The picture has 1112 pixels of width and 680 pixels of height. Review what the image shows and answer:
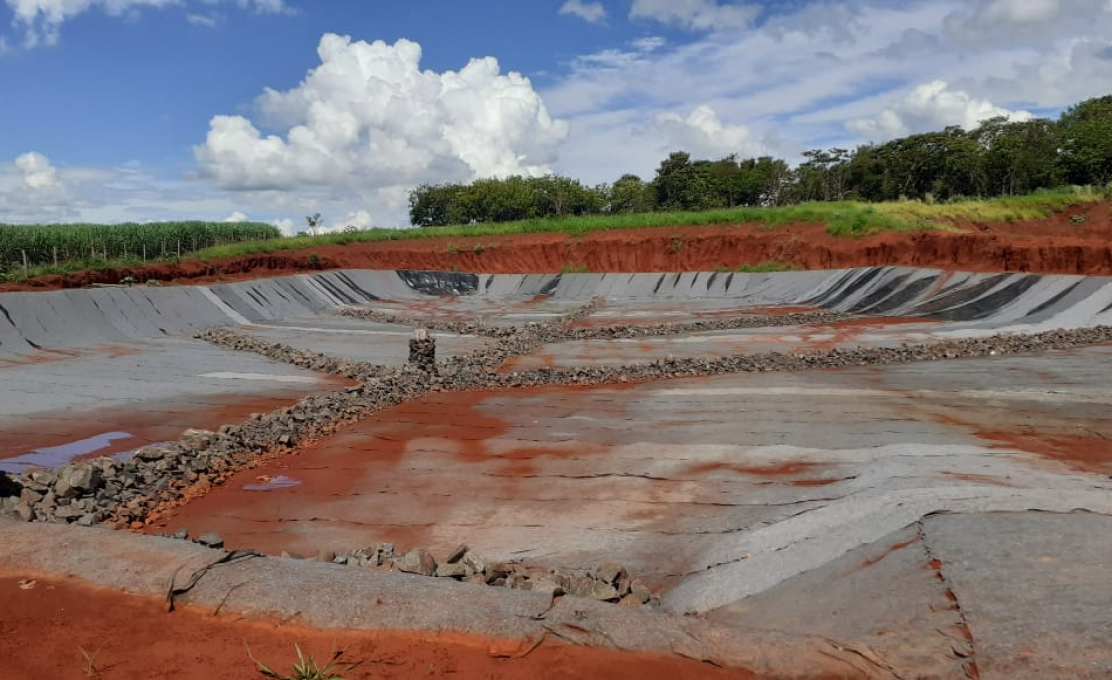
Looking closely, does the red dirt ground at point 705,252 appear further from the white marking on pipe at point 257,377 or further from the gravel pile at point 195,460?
the gravel pile at point 195,460

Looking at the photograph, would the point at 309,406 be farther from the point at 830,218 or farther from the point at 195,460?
the point at 830,218

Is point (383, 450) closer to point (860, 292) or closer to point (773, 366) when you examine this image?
point (773, 366)

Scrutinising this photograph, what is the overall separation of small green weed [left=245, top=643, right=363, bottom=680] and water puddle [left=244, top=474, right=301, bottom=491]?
4683 mm

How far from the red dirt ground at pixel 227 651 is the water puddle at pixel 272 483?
378cm

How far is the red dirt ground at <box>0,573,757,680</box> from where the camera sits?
3746 mm

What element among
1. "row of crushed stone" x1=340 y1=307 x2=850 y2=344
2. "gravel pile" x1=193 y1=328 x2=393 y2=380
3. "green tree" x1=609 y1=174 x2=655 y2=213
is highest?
"green tree" x1=609 y1=174 x2=655 y2=213

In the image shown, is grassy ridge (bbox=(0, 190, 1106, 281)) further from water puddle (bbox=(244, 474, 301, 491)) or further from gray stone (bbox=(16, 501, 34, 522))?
gray stone (bbox=(16, 501, 34, 522))

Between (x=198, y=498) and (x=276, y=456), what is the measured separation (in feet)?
4.93

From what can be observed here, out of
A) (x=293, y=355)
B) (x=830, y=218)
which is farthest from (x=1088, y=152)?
(x=293, y=355)

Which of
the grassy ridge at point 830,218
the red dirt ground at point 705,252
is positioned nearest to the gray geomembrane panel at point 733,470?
the red dirt ground at point 705,252

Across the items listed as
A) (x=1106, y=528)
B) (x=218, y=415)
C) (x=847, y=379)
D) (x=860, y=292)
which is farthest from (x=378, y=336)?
(x=1106, y=528)

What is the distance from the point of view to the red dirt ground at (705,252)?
78.7 ft

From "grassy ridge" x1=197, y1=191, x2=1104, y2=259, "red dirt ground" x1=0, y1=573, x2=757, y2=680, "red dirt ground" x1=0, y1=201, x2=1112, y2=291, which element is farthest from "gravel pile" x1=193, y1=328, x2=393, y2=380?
"grassy ridge" x1=197, y1=191, x2=1104, y2=259

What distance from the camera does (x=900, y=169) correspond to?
178 feet
